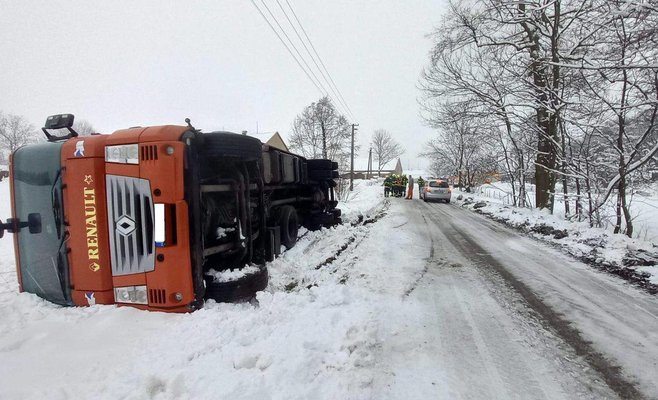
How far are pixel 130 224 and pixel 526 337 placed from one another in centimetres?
396

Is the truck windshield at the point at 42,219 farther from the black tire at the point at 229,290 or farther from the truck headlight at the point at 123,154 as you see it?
the black tire at the point at 229,290

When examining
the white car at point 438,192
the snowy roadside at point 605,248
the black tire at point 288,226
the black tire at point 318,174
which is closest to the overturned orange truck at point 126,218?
the black tire at point 288,226

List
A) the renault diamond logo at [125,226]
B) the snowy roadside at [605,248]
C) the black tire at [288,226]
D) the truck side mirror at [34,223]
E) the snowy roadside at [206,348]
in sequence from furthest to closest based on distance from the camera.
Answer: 1. the black tire at [288,226]
2. the snowy roadside at [605,248]
3. the truck side mirror at [34,223]
4. the renault diamond logo at [125,226]
5. the snowy roadside at [206,348]

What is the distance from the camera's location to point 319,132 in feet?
127

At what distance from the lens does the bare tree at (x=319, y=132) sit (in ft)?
125

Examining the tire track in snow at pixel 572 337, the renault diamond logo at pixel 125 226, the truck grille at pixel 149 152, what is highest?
the truck grille at pixel 149 152

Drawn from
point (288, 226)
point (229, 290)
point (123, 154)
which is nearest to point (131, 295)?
point (229, 290)

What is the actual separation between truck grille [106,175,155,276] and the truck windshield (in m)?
0.60

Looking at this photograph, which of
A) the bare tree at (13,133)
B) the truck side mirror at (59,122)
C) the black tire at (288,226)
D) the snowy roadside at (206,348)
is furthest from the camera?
Answer: the bare tree at (13,133)

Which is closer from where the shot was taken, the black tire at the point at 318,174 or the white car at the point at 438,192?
the black tire at the point at 318,174

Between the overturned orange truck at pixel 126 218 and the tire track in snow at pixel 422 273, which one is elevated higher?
the overturned orange truck at pixel 126 218

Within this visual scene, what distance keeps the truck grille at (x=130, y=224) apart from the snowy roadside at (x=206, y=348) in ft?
1.47

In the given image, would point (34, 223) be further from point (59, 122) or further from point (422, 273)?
point (422, 273)

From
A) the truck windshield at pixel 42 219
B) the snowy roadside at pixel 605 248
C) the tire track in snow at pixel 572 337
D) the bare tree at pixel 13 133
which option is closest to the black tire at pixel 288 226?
the tire track in snow at pixel 572 337
